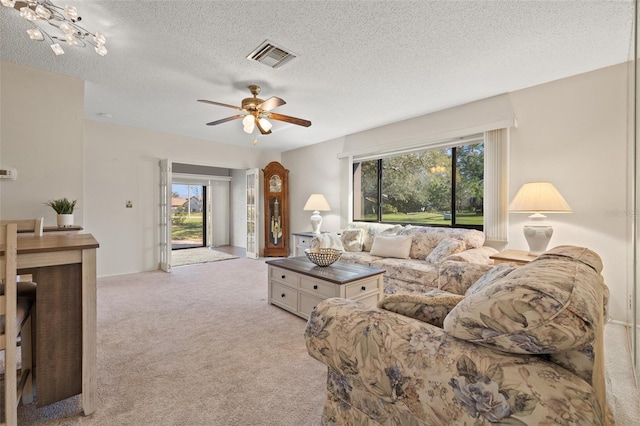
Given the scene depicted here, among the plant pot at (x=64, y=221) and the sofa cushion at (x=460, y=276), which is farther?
the plant pot at (x=64, y=221)

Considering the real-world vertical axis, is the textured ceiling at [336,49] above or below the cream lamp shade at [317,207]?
above

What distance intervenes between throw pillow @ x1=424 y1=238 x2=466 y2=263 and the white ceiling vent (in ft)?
8.65

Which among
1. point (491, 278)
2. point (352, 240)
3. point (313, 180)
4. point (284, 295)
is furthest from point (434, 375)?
point (313, 180)

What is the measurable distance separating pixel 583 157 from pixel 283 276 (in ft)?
11.1

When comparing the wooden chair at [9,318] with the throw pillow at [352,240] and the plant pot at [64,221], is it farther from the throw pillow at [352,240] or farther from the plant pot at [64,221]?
the throw pillow at [352,240]

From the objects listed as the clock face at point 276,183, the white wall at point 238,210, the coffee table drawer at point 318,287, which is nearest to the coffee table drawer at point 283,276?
the coffee table drawer at point 318,287

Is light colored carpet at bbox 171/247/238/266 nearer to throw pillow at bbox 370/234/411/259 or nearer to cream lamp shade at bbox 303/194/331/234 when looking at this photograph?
cream lamp shade at bbox 303/194/331/234

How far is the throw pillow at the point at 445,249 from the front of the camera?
10.9 feet

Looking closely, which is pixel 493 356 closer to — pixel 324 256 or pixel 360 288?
pixel 360 288

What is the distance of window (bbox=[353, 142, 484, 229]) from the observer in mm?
3932

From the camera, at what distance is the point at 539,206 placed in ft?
9.02

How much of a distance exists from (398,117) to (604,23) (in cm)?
239

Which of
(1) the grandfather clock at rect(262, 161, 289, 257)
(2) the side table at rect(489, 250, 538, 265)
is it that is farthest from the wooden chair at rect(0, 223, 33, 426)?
(1) the grandfather clock at rect(262, 161, 289, 257)

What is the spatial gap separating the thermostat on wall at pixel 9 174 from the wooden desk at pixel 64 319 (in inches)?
69.6
